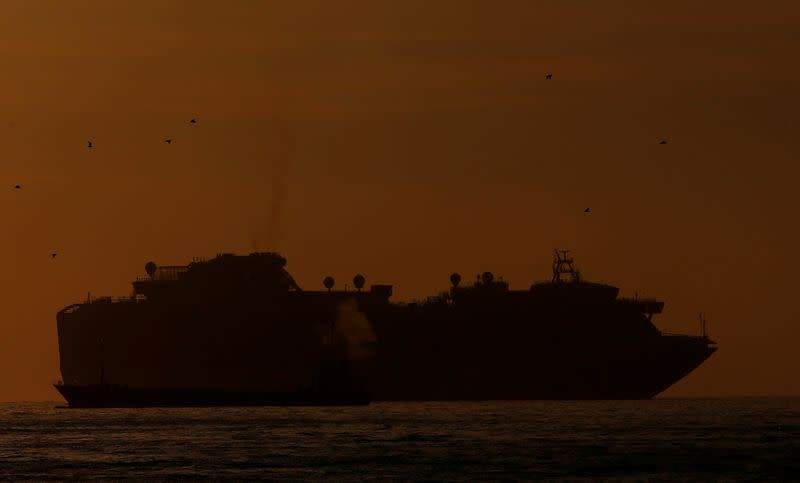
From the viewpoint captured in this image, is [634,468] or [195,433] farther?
[195,433]

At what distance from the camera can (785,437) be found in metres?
147

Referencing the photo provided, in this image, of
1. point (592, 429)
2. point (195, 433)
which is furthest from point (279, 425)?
→ point (592, 429)

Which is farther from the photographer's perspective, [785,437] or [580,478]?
[785,437]

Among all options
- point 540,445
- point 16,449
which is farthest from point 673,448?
point 16,449

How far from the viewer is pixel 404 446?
135 meters

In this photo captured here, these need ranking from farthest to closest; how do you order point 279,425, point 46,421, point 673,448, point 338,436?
point 46,421 < point 279,425 < point 338,436 < point 673,448

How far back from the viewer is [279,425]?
16112 centimetres

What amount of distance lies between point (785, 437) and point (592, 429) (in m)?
13.6

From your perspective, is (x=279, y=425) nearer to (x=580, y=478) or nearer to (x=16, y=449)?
(x=16, y=449)

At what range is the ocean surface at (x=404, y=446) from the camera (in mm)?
117250

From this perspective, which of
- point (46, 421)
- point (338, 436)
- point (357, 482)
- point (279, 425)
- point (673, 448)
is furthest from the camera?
point (46, 421)

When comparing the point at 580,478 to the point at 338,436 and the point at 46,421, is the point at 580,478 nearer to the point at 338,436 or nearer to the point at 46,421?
the point at 338,436

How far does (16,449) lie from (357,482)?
3496cm

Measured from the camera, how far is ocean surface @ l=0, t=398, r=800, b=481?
117250 millimetres
